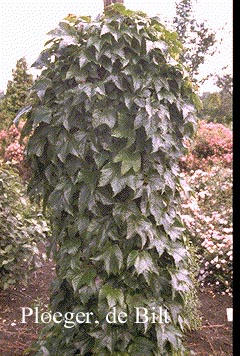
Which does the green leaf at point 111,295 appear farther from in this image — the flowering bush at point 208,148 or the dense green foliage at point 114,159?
the flowering bush at point 208,148

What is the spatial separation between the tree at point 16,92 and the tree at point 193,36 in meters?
5.89

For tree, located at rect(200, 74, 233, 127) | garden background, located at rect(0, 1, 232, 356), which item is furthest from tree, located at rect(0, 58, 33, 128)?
tree, located at rect(200, 74, 233, 127)

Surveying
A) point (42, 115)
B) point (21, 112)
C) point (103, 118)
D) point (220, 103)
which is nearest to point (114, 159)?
point (103, 118)

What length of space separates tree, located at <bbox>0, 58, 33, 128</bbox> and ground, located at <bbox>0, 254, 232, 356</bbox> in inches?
260

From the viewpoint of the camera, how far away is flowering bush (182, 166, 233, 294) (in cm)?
464

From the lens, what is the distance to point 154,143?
246 cm

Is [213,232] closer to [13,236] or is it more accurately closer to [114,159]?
[13,236]

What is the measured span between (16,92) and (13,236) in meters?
7.37

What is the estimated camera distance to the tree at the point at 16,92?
10.9 meters

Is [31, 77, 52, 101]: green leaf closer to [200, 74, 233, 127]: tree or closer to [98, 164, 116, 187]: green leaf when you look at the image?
[98, 164, 116, 187]: green leaf

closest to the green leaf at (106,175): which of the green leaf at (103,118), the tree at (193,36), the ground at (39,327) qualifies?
the green leaf at (103,118)

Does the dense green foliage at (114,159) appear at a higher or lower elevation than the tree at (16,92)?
lower
